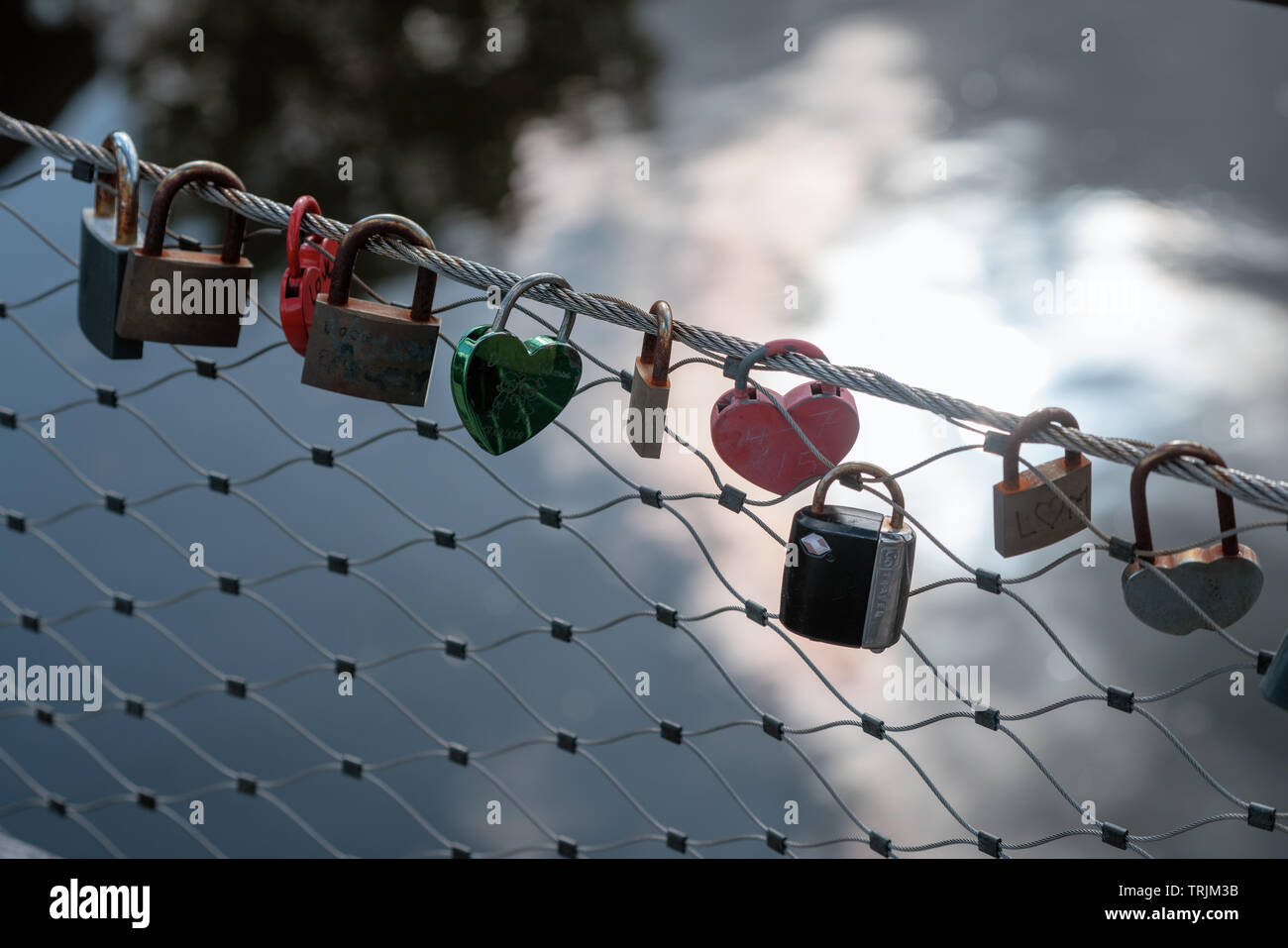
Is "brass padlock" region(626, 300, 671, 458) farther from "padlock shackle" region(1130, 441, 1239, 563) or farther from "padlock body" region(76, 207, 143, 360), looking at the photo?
"padlock body" region(76, 207, 143, 360)

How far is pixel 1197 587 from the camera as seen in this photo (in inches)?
37.2

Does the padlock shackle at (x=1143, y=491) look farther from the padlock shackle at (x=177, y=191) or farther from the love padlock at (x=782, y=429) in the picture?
the padlock shackle at (x=177, y=191)

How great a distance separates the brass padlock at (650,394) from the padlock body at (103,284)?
0.55 m

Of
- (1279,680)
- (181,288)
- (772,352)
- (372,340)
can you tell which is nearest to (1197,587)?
(1279,680)

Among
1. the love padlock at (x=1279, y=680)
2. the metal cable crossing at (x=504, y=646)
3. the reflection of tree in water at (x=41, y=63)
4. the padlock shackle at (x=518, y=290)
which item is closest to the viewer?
the love padlock at (x=1279, y=680)

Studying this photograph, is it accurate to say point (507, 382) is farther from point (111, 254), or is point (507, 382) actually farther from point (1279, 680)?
point (1279, 680)

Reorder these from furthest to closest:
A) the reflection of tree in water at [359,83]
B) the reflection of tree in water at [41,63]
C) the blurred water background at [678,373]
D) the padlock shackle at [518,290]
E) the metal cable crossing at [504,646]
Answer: the reflection of tree in water at [41,63] < the reflection of tree in water at [359,83] < the blurred water background at [678,373] < the metal cable crossing at [504,646] < the padlock shackle at [518,290]

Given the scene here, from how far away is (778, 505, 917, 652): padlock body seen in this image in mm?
1023

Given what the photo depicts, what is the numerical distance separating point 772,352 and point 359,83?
397cm

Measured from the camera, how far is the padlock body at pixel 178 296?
1.16 m

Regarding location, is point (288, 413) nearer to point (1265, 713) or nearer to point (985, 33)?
point (1265, 713)

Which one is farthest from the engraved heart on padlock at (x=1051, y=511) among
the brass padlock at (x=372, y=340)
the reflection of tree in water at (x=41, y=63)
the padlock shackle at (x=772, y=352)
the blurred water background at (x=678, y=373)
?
the reflection of tree in water at (x=41, y=63)

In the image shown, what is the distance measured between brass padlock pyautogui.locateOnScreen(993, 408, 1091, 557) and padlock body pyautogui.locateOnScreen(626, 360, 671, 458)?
0.98 feet

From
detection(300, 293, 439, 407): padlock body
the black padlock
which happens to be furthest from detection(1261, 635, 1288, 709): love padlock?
detection(300, 293, 439, 407): padlock body
